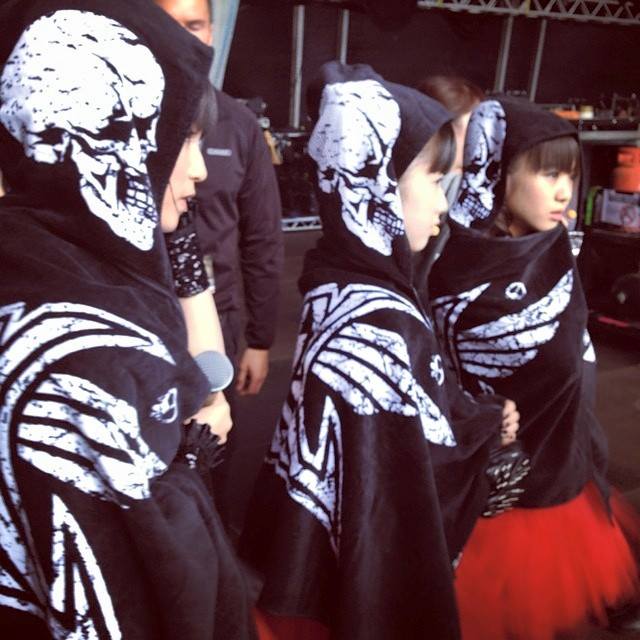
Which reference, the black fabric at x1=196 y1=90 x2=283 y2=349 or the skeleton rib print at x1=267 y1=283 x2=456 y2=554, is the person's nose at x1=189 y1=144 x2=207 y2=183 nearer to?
the skeleton rib print at x1=267 y1=283 x2=456 y2=554

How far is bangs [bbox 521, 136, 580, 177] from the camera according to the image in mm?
1688

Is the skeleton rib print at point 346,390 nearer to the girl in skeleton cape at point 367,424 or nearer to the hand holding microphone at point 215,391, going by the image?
the girl in skeleton cape at point 367,424

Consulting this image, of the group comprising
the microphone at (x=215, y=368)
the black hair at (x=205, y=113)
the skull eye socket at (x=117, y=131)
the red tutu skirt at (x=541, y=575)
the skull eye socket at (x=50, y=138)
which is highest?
the black hair at (x=205, y=113)

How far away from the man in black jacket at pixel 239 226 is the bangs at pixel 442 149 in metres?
0.66

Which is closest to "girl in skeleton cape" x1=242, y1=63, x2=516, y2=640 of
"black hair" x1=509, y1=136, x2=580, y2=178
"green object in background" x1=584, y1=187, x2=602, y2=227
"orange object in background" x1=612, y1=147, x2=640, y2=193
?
"black hair" x1=509, y1=136, x2=580, y2=178

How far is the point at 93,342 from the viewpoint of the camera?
2.51 feet

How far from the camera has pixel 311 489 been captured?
1233 mm

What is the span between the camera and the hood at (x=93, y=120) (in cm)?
79

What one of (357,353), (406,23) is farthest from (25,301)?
(406,23)

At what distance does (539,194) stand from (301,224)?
16.4 feet

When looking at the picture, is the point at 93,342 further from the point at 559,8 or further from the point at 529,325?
the point at 559,8

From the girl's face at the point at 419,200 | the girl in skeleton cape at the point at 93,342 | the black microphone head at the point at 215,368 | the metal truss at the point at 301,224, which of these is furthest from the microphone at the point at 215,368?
the metal truss at the point at 301,224

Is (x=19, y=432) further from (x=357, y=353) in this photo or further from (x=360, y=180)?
(x=360, y=180)

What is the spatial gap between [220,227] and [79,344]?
113 cm
